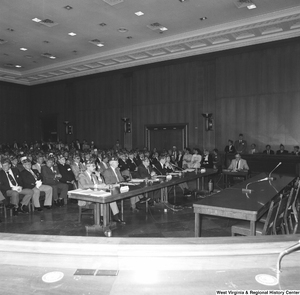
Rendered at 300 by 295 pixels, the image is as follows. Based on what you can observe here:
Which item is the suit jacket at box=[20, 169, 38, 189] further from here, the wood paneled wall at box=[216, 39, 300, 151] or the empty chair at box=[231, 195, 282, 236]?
the wood paneled wall at box=[216, 39, 300, 151]

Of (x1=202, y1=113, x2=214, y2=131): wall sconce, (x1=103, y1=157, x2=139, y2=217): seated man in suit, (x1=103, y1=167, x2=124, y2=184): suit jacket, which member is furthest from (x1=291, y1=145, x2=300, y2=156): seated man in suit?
(x1=103, y1=167, x2=124, y2=184): suit jacket

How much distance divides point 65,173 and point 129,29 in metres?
6.83

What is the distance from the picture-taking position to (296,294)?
1.28m

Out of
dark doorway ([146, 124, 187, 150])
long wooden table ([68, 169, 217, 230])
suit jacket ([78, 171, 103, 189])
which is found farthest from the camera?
dark doorway ([146, 124, 187, 150])

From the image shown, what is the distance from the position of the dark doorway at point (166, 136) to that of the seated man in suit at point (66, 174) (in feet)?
26.7

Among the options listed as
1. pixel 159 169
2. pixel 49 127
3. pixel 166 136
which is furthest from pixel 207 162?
pixel 49 127

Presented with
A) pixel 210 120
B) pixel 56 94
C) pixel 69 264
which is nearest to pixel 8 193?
pixel 69 264

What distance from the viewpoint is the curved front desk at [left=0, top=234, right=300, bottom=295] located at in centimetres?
138

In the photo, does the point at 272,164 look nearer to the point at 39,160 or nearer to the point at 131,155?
the point at 131,155

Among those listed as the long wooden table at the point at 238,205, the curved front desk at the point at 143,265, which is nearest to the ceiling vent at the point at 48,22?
the long wooden table at the point at 238,205

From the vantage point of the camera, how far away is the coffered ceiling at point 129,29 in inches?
380

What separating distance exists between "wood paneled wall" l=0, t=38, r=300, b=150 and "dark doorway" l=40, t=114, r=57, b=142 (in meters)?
0.52

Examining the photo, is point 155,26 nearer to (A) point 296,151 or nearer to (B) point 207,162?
(B) point 207,162

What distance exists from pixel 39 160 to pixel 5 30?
6.65 metres
